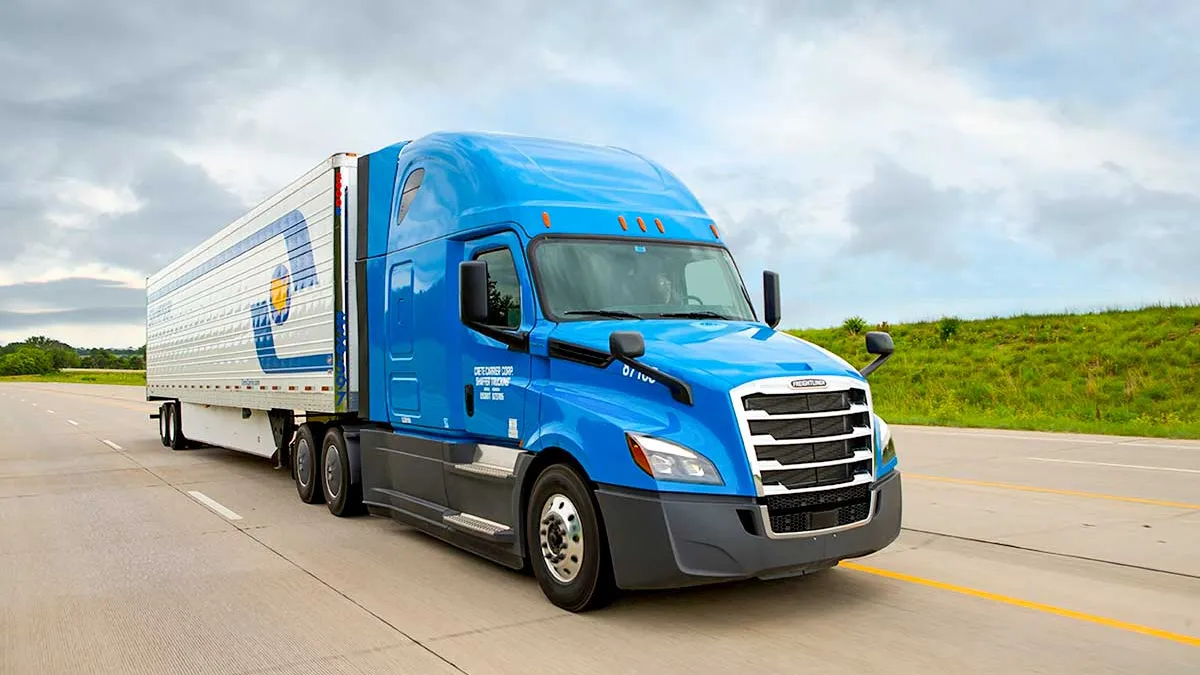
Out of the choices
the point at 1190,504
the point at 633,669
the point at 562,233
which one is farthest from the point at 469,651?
the point at 1190,504

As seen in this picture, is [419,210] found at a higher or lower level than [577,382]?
higher

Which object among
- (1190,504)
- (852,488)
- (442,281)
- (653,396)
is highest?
(442,281)

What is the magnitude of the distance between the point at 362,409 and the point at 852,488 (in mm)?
5729

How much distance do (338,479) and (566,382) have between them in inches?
195

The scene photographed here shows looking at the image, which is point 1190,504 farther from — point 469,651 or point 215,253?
point 215,253

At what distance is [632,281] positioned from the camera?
7391mm

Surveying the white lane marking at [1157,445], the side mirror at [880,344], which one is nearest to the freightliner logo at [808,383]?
the side mirror at [880,344]

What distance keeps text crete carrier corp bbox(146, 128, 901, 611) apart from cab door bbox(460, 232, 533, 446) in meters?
0.02

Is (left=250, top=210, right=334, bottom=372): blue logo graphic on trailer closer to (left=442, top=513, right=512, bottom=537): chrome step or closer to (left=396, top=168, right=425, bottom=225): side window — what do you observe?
(left=396, top=168, right=425, bottom=225): side window

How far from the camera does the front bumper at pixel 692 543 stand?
226 inches

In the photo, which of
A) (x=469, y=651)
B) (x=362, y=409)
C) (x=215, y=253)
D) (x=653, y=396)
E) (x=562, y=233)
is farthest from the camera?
(x=215, y=253)

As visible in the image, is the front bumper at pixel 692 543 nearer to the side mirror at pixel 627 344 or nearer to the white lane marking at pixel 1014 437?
the side mirror at pixel 627 344

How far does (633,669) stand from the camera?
17.0 ft

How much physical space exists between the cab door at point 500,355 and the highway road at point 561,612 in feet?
3.85
